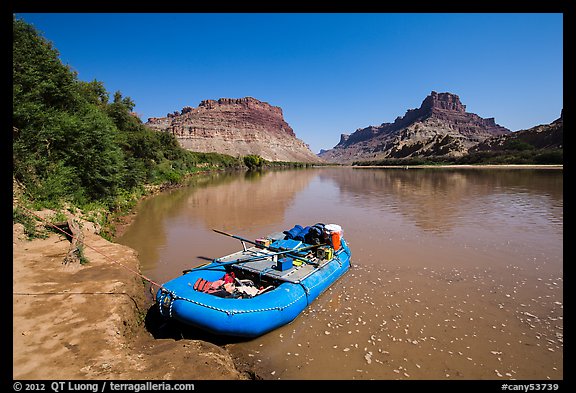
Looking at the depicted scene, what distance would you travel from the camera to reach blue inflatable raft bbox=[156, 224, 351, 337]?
603cm

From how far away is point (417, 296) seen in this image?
8555mm

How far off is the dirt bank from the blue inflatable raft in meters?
0.64

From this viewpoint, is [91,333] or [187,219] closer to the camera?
[91,333]

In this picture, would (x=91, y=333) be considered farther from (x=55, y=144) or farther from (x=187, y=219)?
(x=187, y=219)

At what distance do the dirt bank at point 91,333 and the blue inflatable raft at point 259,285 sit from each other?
2.10ft

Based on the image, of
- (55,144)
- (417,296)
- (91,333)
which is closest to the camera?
(91,333)

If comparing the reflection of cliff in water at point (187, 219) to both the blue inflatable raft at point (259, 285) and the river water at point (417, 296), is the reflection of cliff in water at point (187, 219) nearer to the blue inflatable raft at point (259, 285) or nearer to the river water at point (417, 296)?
the river water at point (417, 296)

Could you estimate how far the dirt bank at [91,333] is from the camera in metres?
4.29

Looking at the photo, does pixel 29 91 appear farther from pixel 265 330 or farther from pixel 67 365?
pixel 265 330

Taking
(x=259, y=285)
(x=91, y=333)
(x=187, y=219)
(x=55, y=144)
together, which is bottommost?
(x=259, y=285)

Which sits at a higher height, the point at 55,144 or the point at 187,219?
the point at 55,144

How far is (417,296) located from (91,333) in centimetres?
846

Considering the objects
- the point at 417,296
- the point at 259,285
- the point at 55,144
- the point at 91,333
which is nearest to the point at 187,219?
the point at 55,144
